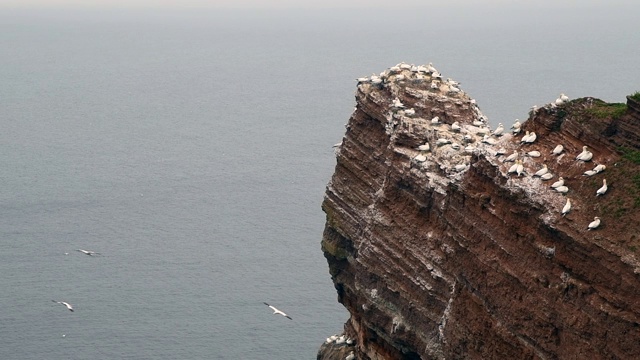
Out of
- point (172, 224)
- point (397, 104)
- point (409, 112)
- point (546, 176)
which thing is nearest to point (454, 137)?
point (409, 112)

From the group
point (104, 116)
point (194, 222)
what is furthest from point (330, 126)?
point (194, 222)

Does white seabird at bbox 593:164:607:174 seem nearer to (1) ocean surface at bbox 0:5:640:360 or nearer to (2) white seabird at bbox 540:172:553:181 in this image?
(2) white seabird at bbox 540:172:553:181

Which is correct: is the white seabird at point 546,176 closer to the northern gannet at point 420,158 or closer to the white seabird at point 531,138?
the white seabird at point 531,138

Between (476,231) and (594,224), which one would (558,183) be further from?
(476,231)

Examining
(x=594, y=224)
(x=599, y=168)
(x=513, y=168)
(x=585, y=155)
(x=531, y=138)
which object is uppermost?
(x=585, y=155)

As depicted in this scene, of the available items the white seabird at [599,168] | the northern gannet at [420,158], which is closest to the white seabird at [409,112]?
the northern gannet at [420,158]

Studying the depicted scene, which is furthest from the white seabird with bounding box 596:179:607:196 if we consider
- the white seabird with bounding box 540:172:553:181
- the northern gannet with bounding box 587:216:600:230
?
the white seabird with bounding box 540:172:553:181
